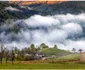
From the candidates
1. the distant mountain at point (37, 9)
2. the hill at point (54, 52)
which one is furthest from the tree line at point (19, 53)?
the distant mountain at point (37, 9)

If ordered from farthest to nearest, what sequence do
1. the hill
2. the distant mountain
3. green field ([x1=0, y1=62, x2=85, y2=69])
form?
the distant mountain < the hill < green field ([x1=0, y1=62, x2=85, y2=69])

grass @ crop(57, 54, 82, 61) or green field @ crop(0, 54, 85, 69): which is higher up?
grass @ crop(57, 54, 82, 61)

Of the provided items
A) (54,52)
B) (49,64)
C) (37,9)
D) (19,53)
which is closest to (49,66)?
(49,64)

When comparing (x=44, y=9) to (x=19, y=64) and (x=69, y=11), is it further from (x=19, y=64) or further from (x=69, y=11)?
(x=19, y=64)

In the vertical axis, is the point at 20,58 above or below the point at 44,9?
below

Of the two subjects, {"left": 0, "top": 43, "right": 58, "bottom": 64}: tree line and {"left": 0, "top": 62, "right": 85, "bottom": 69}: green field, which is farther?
{"left": 0, "top": 43, "right": 58, "bottom": 64}: tree line

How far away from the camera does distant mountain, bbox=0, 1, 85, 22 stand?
37.2ft

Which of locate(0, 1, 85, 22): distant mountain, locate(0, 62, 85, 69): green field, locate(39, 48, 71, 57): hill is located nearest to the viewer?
locate(0, 62, 85, 69): green field

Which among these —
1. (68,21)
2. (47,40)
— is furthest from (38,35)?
(68,21)

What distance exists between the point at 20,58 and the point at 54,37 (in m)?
1.26

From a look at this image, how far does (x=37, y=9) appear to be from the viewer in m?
11.5

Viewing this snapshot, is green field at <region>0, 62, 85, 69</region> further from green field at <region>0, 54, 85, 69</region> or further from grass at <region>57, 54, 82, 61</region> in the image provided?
grass at <region>57, 54, 82, 61</region>

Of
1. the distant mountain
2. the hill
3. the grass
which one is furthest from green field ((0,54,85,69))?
the distant mountain

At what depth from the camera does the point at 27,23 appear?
37.4ft
